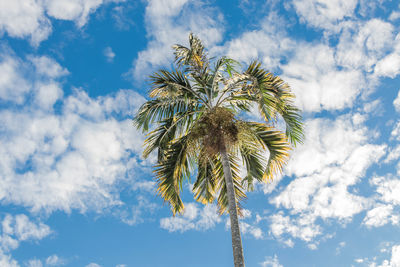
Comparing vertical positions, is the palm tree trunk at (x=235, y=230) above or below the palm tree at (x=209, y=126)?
below

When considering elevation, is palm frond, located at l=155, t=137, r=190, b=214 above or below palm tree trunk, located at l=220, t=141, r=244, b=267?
above

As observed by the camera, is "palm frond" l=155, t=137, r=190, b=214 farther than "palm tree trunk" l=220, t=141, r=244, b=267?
Yes

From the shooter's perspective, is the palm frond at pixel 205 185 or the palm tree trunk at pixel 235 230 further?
the palm frond at pixel 205 185

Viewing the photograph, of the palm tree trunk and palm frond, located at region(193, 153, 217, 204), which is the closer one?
the palm tree trunk

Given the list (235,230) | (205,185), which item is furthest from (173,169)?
(235,230)

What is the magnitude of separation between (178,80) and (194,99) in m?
0.76

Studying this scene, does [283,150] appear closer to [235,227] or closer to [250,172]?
[250,172]

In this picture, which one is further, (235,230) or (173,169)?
(173,169)

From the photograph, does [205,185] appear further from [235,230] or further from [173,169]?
[235,230]

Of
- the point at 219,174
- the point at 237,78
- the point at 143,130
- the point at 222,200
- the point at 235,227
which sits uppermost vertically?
the point at 237,78

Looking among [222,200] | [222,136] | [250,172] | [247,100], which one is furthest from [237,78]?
[222,200]

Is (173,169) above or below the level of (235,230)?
above

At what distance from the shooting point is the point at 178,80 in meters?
9.80

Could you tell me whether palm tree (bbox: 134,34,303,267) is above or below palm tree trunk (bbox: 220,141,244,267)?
→ above
